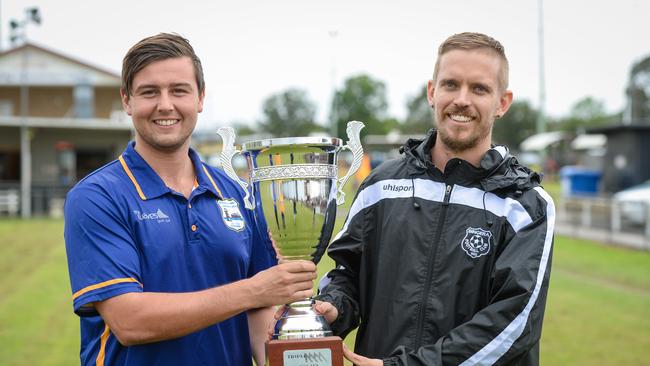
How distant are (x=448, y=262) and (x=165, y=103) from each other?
117 centimetres

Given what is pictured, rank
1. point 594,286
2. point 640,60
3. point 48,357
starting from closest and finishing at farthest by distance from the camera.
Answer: point 48,357 → point 594,286 → point 640,60

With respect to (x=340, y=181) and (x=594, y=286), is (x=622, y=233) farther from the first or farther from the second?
(x=340, y=181)

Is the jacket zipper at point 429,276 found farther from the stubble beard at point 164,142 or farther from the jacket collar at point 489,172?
the stubble beard at point 164,142

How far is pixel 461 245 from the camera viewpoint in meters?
2.43

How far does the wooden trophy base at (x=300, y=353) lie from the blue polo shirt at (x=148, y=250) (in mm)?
223

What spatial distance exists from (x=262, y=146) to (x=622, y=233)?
12561 millimetres

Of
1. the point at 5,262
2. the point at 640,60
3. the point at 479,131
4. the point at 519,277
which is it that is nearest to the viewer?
the point at 519,277

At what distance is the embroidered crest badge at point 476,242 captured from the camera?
241 centimetres

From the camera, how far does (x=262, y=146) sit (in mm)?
2342

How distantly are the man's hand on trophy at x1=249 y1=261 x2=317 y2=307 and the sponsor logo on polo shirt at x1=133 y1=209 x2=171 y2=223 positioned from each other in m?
0.39

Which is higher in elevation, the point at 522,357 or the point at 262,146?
the point at 262,146

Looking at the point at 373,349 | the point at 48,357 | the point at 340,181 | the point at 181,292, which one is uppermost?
the point at 340,181

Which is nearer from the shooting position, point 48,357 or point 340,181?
point 340,181

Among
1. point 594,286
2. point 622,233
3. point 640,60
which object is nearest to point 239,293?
point 594,286
